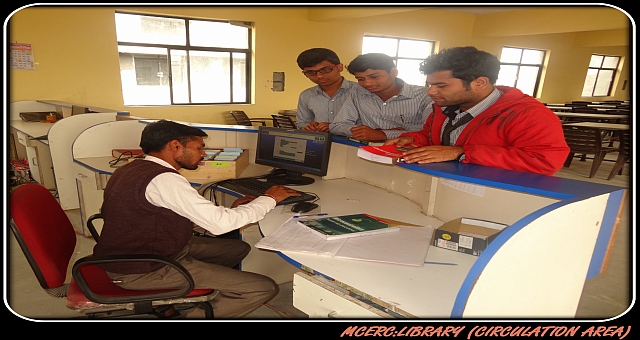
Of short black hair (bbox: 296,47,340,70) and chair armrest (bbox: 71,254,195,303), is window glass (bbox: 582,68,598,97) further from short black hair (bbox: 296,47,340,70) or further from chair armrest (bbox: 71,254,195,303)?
chair armrest (bbox: 71,254,195,303)

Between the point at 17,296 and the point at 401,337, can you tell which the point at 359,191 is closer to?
the point at 401,337

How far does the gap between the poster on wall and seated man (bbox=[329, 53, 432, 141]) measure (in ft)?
16.1

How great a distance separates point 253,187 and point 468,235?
1.18 metres

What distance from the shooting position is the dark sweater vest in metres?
1.33

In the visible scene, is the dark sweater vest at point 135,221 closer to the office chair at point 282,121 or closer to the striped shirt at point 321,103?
the striped shirt at point 321,103

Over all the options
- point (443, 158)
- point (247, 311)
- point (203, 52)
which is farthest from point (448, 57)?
point (203, 52)

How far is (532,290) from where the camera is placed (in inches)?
34.9

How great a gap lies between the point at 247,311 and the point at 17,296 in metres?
1.61

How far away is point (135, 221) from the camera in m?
1.35

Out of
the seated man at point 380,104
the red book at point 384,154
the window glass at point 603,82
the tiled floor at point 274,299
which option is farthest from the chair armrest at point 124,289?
the window glass at point 603,82

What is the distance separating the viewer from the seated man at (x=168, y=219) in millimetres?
1334

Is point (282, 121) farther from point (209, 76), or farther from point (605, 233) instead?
point (605, 233)

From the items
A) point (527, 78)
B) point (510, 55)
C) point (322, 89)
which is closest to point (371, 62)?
point (322, 89)

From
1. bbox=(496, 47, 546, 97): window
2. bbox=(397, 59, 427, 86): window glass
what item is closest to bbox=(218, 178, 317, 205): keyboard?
bbox=(397, 59, 427, 86): window glass
